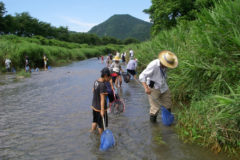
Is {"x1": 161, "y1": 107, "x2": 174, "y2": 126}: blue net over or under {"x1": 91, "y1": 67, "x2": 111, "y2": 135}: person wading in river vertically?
under

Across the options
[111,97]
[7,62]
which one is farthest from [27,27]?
[111,97]

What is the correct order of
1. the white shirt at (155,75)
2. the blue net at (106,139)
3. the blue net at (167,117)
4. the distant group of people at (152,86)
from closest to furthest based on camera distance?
the blue net at (106,139) → the distant group of people at (152,86) → the white shirt at (155,75) → the blue net at (167,117)

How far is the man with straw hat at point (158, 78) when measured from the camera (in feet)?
15.9

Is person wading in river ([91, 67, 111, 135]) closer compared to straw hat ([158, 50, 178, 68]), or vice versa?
person wading in river ([91, 67, 111, 135])

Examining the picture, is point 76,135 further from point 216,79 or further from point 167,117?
point 216,79

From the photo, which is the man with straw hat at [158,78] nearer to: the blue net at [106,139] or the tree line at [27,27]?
the blue net at [106,139]

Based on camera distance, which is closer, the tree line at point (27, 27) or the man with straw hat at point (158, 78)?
the man with straw hat at point (158, 78)

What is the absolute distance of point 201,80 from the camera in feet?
17.6

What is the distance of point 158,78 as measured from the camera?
503cm

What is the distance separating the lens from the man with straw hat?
15.9ft

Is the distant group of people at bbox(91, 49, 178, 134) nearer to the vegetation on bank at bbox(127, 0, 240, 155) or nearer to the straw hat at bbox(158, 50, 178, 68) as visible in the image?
the straw hat at bbox(158, 50, 178, 68)

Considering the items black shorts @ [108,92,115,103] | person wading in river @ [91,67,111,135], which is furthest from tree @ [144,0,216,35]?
person wading in river @ [91,67,111,135]

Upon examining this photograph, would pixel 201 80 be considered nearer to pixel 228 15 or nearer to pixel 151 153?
pixel 228 15

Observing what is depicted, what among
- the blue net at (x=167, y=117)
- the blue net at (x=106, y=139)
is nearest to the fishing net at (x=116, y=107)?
the blue net at (x=167, y=117)
